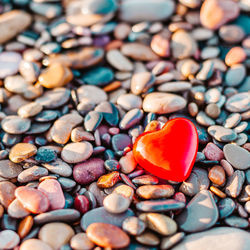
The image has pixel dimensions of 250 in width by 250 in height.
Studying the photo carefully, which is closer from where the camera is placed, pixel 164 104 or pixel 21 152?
pixel 21 152

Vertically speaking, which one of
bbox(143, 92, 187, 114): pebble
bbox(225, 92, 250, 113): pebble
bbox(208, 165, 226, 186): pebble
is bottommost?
bbox(208, 165, 226, 186): pebble

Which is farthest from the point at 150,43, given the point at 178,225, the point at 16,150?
the point at 178,225

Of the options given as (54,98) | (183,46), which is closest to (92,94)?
(54,98)

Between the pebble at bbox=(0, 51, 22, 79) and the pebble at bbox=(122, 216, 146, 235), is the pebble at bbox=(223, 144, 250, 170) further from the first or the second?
the pebble at bbox=(0, 51, 22, 79)

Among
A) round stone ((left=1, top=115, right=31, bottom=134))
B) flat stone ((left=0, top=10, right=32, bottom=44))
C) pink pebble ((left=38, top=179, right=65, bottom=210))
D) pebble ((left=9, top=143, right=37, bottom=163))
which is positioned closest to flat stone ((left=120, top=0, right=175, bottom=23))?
flat stone ((left=0, top=10, right=32, bottom=44))

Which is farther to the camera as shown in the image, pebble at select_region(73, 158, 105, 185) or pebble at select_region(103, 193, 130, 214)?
pebble at select_region(73, 158, 105, 185)

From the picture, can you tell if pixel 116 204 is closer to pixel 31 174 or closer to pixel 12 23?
pixel 31 174
